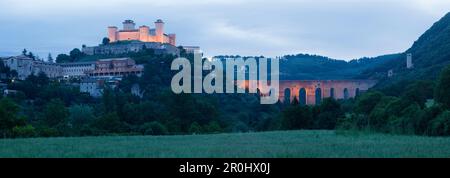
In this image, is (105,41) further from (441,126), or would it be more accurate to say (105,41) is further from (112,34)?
(441,126)

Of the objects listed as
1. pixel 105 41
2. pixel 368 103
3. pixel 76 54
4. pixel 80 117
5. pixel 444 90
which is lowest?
pixel 80 117

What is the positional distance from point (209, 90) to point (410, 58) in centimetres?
4549

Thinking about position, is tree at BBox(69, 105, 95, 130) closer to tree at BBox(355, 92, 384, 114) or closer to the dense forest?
the dense forest

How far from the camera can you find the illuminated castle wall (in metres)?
149

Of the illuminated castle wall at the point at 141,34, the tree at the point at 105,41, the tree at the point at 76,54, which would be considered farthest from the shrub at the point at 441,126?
the tree at the point at 105,41

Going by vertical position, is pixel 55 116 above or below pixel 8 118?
below

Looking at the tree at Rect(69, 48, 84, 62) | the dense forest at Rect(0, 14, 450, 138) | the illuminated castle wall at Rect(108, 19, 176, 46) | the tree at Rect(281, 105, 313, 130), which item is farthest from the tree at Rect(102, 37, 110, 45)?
the tree at Rect(281, 105, 313, 130)

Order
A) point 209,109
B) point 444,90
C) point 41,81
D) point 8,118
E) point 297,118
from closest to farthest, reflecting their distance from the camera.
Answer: point 444,90 → point 8,118 → point 297,118 → point 209,109 → point 41,81

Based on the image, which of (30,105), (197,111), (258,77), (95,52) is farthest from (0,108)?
(95,52)

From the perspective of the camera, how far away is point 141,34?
487ft

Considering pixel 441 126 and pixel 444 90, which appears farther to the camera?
pixel 444 90

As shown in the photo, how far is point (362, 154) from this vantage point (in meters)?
11.9

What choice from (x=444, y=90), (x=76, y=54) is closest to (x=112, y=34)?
(x=76, y=54)
